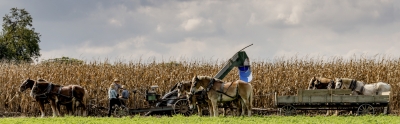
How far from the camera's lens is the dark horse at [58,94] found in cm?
2155

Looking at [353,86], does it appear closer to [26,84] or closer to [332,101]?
[332,101]

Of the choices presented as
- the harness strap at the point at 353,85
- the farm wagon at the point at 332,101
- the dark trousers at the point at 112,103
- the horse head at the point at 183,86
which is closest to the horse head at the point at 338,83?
the harness strap at the point at 353,85

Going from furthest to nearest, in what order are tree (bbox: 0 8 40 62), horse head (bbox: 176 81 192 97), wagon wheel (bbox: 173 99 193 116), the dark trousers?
tree (bbox: 0 8 40 62), the dark trousers, wagon wheel (bbox: 173 99 193 116), horse head (bbox: 176 81 192 97)

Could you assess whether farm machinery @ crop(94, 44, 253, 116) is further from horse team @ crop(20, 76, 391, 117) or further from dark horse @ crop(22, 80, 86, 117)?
dark horse @ crop(22, 80, 86, 117)

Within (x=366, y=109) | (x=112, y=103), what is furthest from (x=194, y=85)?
(x=366, y=109)

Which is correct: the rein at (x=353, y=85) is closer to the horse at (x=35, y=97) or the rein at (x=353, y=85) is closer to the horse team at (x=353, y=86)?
the horse team at (x=353, y=86)

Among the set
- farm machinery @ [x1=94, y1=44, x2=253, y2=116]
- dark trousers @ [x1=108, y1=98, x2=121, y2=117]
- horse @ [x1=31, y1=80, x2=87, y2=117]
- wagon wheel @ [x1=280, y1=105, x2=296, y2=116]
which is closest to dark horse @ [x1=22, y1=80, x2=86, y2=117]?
horse @ [x1=31, y1=80, x2=87, y2=117]

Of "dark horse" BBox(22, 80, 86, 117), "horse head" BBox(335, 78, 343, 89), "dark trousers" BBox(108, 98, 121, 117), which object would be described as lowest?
"dark trousers" BBox(108, 98, 121, 117)

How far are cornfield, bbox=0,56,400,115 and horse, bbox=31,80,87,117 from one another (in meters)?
0.78

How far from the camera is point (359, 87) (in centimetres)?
2069

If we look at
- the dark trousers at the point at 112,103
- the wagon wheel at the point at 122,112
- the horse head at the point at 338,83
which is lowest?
the wagon wheel at the point at 122,112

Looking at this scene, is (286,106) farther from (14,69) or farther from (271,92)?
(14,69)

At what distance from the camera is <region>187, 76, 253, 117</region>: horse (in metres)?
18.8

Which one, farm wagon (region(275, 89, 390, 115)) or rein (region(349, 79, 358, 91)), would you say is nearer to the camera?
farm wagon (region(275, 89, 390, 115))
